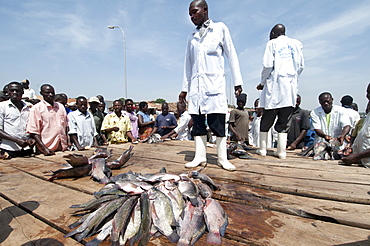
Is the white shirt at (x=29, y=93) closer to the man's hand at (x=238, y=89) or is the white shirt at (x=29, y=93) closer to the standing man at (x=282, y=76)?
the man's hand at (x=238, y=89)

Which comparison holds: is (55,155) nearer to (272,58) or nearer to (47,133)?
(47,133)

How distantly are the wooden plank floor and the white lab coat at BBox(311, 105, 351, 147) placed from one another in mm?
1471

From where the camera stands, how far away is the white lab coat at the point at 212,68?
2.67 m

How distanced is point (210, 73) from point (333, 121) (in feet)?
9.86

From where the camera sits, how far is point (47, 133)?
151 inches

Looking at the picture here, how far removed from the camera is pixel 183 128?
5977 mm

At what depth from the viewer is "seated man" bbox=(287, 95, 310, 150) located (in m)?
4.82

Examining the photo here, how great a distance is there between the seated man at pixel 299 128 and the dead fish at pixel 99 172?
4218 millimetres

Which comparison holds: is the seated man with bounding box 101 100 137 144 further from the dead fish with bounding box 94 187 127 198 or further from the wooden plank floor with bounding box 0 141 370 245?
the dead fish with bounding box 94 187 127 198

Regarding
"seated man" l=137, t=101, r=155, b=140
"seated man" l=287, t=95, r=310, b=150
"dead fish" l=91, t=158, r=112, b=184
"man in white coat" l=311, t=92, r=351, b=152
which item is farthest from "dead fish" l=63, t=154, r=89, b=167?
"seated man" l=287, t=95, r=310, b=150

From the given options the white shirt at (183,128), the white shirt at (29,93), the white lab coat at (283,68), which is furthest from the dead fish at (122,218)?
the white shirt at (29,93)

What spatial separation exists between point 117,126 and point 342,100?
7.19m

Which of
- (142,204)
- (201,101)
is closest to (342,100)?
(201,101)

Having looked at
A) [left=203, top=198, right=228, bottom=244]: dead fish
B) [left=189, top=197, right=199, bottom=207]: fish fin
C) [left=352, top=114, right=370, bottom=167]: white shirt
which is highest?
[left=352, top=114, right=370, bottom=167]: white shirt
